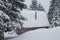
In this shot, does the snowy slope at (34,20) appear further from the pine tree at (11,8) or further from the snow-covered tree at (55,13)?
the pine tree at (11,8)

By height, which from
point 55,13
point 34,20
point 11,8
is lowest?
point 34,20

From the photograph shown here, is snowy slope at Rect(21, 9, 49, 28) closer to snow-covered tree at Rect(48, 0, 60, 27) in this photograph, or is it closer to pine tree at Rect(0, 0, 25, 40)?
snow-covered tree at Rect(48, 0, 60, 27)

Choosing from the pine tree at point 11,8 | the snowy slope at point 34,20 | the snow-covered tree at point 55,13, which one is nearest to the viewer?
the pine tree at point 11,8

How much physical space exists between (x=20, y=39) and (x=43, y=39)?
1.93 m

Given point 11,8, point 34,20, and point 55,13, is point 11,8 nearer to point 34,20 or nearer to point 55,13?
point 55,13

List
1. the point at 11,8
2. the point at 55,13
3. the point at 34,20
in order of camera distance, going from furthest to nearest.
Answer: the point at 34,20 < the point at 55,13 < the point at 11,8

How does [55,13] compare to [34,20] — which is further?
[34,20]

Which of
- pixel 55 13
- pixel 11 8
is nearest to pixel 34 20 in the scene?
pixel 55 13

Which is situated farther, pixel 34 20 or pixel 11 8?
pixel 34 20

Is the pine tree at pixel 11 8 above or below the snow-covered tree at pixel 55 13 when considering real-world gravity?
above

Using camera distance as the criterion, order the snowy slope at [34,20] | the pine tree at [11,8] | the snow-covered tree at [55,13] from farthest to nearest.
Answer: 1. the snowy slope at [34,20]
2. the snow-covered tree at [55,13]
3. the pine tree at [11,8]

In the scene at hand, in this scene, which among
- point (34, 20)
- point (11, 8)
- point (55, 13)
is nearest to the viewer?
point (11, 8)

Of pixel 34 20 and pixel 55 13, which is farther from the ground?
pixel 55 13

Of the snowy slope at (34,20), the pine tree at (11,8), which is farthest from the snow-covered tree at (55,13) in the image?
the pine tree at (11,8)
